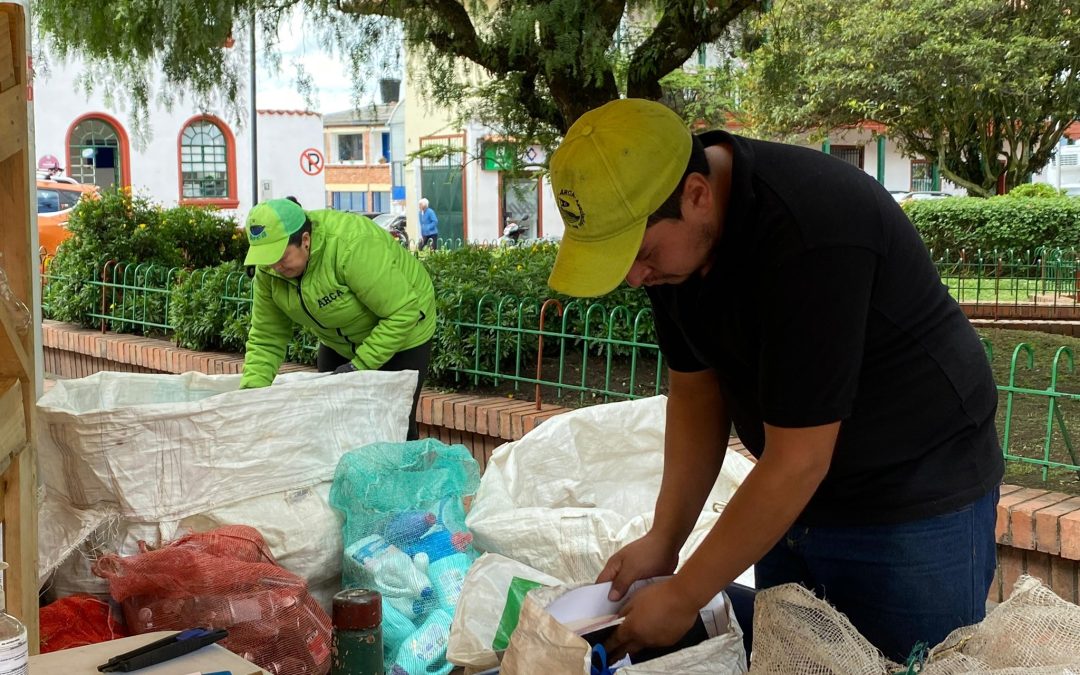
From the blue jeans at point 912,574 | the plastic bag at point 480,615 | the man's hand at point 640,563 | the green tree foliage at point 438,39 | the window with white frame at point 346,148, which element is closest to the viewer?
the blue jeans at point 912,574

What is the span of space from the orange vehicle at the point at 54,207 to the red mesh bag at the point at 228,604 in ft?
45.5

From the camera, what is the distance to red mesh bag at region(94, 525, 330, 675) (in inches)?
115

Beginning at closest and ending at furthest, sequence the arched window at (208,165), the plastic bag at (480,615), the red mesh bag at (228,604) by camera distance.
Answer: the plastic bag at (480,615), the red mesh bag at (228,604), the arched window at (208,165)

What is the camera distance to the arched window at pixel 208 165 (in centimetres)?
2655

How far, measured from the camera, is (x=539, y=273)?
21.4ft

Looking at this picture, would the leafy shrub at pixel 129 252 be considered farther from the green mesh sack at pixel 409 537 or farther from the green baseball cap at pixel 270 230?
the green mesh sack at pixel 409 537

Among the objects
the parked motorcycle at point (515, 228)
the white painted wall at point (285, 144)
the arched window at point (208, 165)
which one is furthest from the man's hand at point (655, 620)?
the white painted wall at point (285, 144)

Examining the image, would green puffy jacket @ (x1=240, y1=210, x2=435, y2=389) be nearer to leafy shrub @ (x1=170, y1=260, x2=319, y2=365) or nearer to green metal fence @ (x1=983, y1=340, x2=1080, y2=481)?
green metal fence @ (x1=983, y1=340, x2=1080, y2=481)

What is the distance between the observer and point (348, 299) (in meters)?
3.99

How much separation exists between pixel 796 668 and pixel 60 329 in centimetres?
773

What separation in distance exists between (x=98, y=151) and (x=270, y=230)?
23.8 meters

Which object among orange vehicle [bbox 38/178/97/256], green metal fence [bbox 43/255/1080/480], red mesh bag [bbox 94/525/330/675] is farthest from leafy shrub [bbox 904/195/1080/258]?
red mesh bag [bbox 94/525/330/675]

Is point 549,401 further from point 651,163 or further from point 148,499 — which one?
point 651,163

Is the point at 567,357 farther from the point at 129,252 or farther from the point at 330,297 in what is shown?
the point at 129,252
